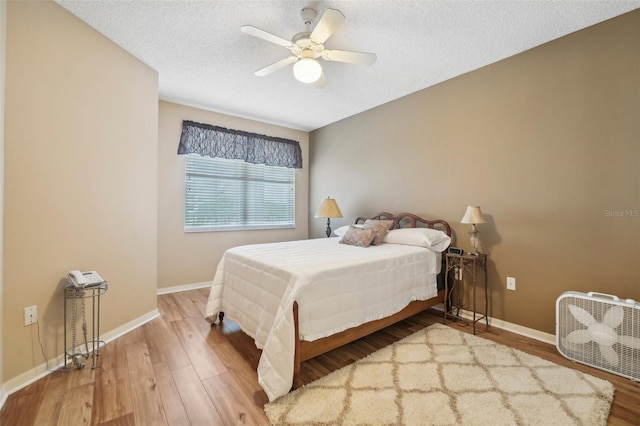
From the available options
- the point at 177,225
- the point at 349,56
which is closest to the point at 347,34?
the point at 349,56

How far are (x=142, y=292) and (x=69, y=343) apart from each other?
712 millimetres

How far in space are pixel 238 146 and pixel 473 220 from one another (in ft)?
10.9

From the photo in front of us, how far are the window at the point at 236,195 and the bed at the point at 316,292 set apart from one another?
170cm

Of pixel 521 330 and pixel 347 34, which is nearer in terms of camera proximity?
pixel 347 34

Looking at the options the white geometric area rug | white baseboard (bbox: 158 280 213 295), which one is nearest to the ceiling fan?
the white geometric area rug

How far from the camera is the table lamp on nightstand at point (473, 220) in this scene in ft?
8.49

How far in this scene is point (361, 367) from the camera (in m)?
2.00

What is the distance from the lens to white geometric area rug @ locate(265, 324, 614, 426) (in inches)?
59.6

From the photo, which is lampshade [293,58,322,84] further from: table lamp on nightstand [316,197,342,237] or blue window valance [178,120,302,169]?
blue window valance [178,120,302,169]

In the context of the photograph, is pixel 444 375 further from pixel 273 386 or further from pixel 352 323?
pixel 273 386

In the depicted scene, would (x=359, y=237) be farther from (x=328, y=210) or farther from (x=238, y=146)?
(x=238, y=146)

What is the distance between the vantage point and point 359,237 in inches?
120

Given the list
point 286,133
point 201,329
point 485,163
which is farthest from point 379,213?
point 201,329

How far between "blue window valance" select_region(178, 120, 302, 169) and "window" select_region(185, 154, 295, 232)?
0.13 m
